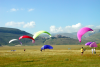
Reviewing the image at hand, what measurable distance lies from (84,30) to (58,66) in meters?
13.9

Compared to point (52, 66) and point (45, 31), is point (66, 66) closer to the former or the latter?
point (52, 66)

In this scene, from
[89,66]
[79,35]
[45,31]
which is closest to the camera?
[89,66]

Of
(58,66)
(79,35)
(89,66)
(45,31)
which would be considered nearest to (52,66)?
(58,66)

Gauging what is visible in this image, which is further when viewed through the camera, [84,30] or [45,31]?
[45,31]

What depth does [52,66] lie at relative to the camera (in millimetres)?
17797

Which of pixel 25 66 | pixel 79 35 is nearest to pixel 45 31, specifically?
pixel 79 35

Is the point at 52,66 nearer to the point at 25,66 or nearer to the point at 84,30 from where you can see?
the point at 25,66

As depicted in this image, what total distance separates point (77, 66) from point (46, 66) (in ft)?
11.9

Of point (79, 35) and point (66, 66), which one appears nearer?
point (66, 66)

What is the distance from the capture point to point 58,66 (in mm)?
17734

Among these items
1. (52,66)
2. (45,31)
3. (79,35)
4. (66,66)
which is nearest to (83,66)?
(66,66)

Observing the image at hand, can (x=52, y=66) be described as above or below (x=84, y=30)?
below

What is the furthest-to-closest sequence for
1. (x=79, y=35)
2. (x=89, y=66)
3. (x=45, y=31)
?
(x=45, y=31) → (x=79, y=35) → (x=89, y=66)

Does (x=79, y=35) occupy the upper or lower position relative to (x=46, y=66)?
upper
